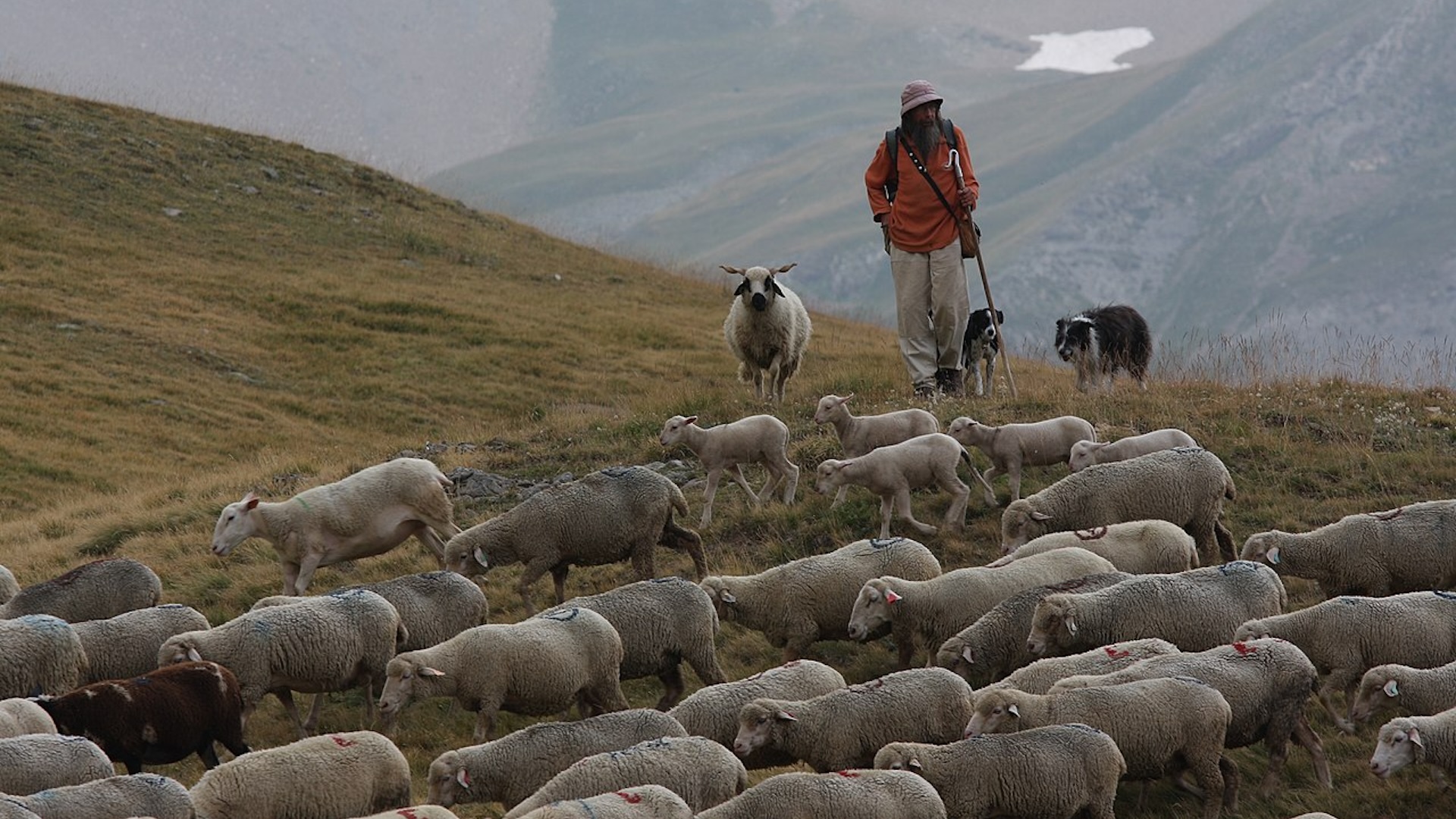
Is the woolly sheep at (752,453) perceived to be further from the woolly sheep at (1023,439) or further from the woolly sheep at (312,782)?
the woolly sheep at (312,782)

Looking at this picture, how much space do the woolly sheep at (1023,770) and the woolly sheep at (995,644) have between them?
178 cm

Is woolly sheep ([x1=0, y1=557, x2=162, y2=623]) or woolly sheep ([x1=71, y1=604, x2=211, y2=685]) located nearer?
woolly sheep ([x1=71, y1=604, x2=211, y2=685])

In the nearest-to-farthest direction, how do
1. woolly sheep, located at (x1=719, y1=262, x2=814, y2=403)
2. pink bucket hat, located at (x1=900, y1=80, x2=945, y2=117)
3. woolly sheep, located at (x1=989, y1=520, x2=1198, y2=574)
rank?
woolly sheep, located at (x1=989, y1=520, x2=1198, y2=574) → pink bucket hat, located at (x1=900, y1=80, x2=945, y2=117) → woolly sheep, located at (x1=719, y1=262, x2=814, y2=403)

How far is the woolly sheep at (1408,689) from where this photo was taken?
29.6ft

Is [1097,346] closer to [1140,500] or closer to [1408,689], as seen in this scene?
[1140,500]

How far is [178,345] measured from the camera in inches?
961

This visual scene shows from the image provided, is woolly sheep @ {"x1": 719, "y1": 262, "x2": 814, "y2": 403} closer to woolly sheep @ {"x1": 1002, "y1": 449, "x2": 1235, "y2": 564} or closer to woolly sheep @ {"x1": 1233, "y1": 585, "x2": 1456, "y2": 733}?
woolly sheep @ {"x1": 1002, "y1": 449, "x2": 1235, "y2": 564}

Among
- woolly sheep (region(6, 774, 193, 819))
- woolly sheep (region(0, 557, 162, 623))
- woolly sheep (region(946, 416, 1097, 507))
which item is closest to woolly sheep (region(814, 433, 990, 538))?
woolly sheep (region(946, 416, 1097, 507))

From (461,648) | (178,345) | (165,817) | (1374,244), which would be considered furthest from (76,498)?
(1374,244)

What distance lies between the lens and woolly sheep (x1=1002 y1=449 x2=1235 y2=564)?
12078 mm

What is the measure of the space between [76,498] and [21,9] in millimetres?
148160

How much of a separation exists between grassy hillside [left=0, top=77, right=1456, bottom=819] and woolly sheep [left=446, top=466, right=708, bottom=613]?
463 mm

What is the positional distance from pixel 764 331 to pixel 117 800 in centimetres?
1118

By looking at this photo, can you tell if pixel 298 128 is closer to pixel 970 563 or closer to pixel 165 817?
pixel 970 563
